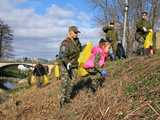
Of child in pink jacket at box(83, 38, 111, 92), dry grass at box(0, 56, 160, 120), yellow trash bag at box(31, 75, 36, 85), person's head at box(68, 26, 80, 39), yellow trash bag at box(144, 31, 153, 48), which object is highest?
person's head at box(68, 26, 80, 39)

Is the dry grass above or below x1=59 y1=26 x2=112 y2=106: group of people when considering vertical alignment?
below

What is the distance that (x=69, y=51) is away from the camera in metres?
14.7

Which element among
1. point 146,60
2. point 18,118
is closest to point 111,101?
point 146,60

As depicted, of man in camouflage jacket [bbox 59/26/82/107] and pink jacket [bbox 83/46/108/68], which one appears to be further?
pink jacket [bbox 83/46/108/68]

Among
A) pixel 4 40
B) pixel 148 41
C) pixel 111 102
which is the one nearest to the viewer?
pixel 111 102

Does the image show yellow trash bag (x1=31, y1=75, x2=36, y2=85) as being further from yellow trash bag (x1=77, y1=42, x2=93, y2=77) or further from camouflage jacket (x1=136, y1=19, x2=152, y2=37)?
yellow trash bag (x1=77, y1=42, x2=93, y2=77)

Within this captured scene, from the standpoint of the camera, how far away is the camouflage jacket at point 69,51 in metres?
14.7

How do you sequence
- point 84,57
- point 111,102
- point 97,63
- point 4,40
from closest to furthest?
point 111,102, point 97,63, point 84,57, point 4,40

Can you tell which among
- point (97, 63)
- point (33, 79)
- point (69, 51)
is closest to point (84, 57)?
point (97, 63)

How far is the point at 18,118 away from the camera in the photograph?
1733cm

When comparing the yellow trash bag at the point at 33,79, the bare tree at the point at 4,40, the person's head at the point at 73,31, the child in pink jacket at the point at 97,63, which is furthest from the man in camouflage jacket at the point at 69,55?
the bare tree at the point at 4,40

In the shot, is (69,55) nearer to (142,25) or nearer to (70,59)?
(70,59)

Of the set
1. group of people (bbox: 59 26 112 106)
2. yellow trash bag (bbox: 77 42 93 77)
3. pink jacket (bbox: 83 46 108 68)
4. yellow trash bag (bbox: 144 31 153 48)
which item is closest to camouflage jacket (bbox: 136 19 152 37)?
yellow trash bag (bbox: 144 31 153 48)

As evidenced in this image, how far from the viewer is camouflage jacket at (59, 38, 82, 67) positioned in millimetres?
14672
